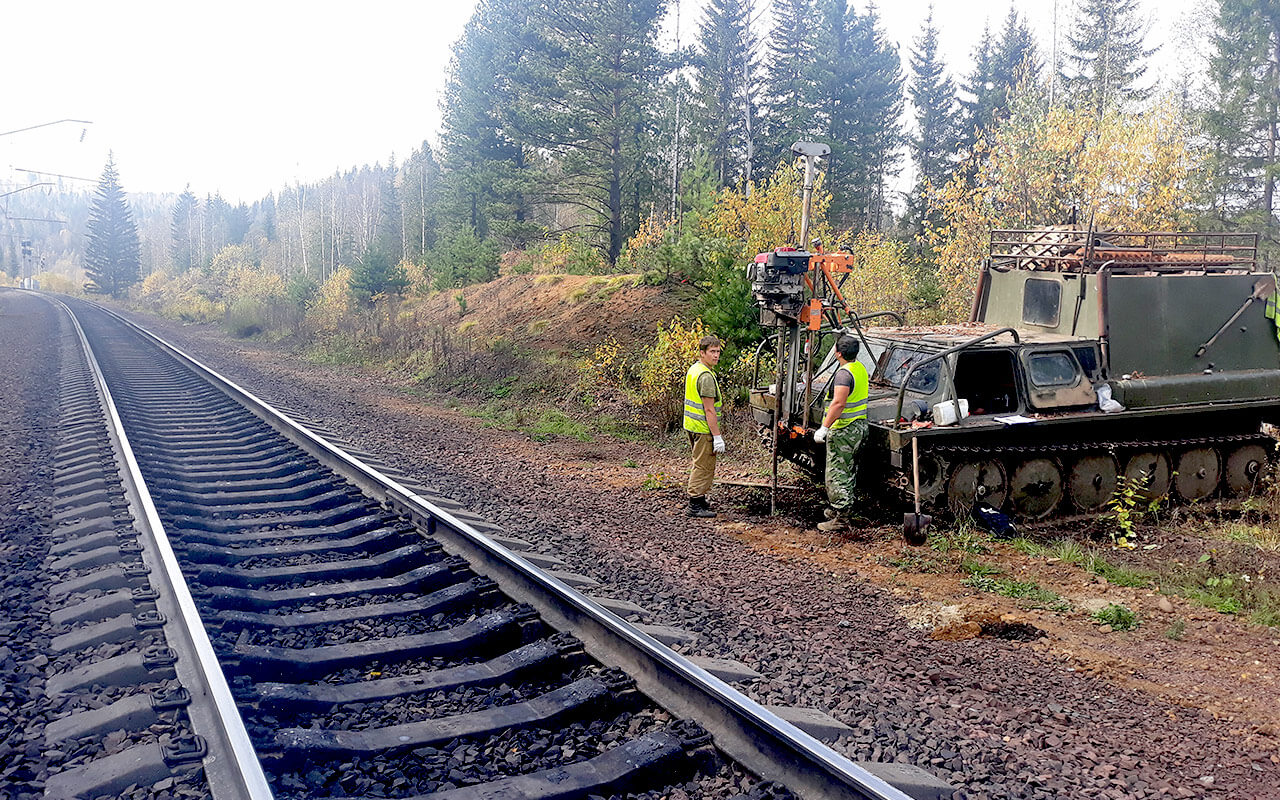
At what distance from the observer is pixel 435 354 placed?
792 inches

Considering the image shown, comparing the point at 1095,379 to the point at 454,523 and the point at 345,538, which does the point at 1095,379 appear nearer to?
the point at 454,523

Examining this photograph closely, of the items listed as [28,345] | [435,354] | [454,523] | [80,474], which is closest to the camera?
[454,523]

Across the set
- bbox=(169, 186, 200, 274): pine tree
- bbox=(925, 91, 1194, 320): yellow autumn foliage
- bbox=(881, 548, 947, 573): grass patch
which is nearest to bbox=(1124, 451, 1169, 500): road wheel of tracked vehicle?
bbox=(881, 548, 947, 573): grass patch

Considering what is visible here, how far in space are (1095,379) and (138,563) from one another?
906 cm

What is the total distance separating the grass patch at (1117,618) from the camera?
6.03 m

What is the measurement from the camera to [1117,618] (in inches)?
240

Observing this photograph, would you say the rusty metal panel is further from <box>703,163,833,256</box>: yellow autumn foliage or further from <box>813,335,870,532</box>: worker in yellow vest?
<box>703,163,833,256</box>: yellow autumn foliage

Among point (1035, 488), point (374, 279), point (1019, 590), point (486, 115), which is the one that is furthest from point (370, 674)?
point (486, 115)

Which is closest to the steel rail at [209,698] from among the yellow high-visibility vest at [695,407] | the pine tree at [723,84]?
the yellow high-visibility vest at [695,407]

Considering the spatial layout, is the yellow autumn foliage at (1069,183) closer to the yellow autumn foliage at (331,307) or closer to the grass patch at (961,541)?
the grass patch at (961,541)

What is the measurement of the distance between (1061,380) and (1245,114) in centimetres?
2691

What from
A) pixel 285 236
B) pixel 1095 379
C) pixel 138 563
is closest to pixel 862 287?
pixel 1095 379

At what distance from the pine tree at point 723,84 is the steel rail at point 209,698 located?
114 feet

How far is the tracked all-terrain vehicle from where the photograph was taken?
8758 millimetres
